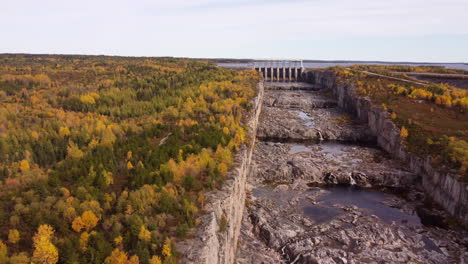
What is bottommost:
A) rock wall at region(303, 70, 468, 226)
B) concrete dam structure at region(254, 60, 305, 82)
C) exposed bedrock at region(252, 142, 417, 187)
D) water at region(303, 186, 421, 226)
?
water at region(303, 186, 421, 226)

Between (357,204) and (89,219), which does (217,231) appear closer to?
(89,219)

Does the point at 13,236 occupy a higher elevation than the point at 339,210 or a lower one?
higher

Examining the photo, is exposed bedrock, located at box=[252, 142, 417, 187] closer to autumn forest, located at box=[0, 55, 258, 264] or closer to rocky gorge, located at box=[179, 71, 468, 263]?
rocky gorge, located at box=[179, 71, 468, 263]

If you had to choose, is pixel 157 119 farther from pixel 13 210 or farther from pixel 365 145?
pixel 365 145

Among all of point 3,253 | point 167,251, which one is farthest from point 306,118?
point 3,253

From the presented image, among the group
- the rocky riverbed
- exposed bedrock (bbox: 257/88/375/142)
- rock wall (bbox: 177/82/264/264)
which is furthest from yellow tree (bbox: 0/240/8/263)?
exposed bedrock (bbox: 257/88/375/142)
